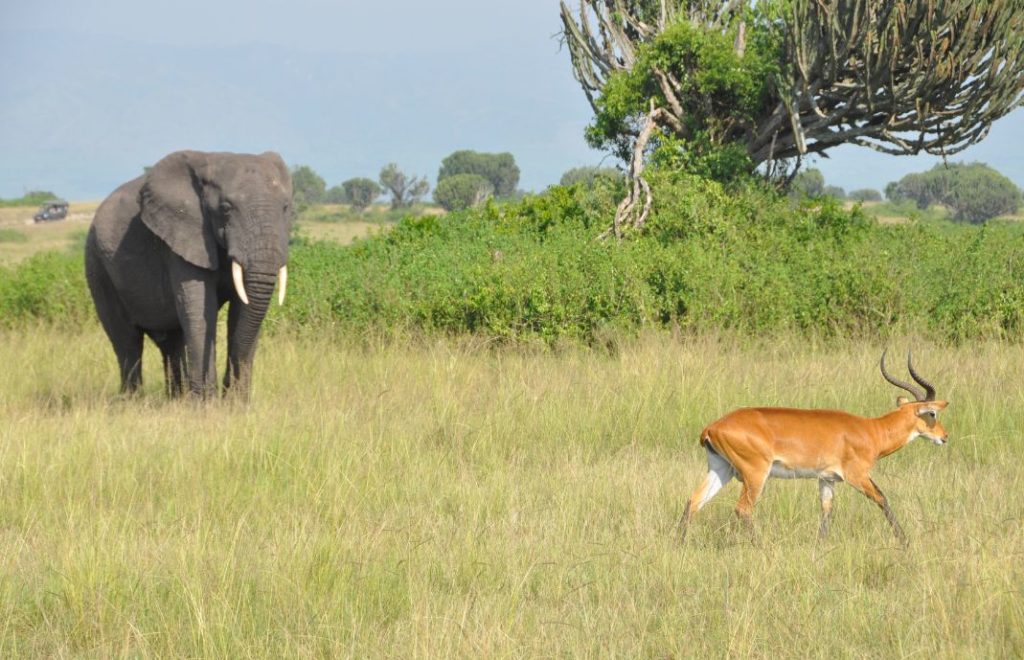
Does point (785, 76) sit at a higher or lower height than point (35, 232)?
higher

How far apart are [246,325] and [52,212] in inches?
2635

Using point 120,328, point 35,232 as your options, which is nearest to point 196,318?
point 120,328

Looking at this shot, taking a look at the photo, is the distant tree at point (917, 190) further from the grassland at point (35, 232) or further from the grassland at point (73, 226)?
the grassland at point (35, 232)

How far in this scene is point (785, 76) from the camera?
17.2m

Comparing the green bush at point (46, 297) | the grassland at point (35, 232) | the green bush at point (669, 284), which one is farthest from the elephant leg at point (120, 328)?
the grassland at point (35, 232)

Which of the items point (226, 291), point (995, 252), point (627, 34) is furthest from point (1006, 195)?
point (226, 291)

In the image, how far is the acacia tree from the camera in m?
16.1

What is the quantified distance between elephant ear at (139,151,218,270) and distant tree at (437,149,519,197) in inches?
3180

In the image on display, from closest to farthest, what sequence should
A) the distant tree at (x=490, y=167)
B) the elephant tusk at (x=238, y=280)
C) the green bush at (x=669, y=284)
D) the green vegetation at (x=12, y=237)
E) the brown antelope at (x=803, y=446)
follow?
the brown antelope at (x=803, y=446) < the elephant tusk at (x=238, y=280) < the green bush at (x=669, y=284) < the green vegetation at (x=12, y=237) < the distant tree at (x=490, y=167)

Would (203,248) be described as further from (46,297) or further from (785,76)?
(785,76)

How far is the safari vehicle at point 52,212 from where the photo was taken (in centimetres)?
6975

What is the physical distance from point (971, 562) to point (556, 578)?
1.69 metres

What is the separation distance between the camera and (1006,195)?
70.2 metres

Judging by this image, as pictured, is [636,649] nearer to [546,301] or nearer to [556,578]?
[556,578]
